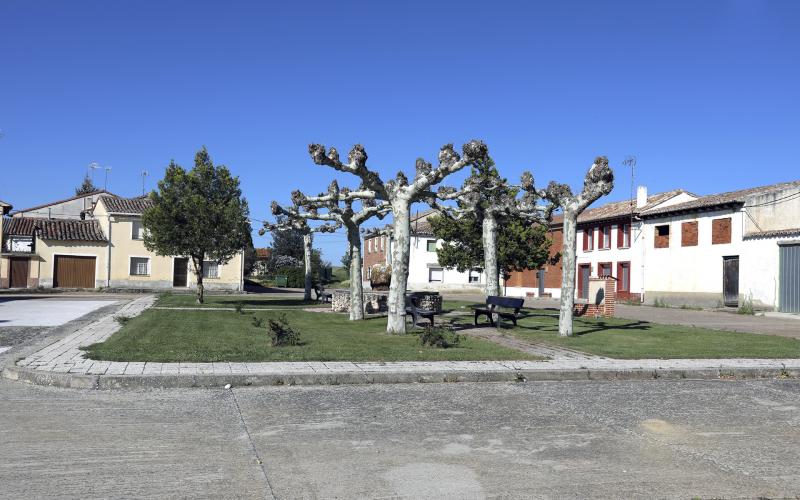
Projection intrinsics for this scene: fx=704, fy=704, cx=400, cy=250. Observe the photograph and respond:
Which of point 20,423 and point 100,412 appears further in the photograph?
point 100,412

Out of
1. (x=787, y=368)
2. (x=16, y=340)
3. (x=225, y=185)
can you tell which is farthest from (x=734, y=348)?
(x=225, y=185)

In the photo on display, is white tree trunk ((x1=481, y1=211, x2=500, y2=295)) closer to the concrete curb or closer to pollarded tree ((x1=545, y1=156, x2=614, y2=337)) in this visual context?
pollarded tree ((x1=545, y1=156, x2=614, y2=337))

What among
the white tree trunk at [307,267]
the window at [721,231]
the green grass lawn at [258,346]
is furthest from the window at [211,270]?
the window at [721,231]

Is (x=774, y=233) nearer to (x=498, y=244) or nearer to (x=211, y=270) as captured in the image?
(x=498, y=244)

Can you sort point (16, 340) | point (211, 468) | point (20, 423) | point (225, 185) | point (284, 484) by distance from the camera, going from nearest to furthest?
point (284, 484) < point (211, 468) < point (20, 423) < point (16, 340) < point (225, 185)

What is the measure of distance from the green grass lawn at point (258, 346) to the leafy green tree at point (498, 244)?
1155cm

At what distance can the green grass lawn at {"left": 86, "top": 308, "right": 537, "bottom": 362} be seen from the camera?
11.1 meters

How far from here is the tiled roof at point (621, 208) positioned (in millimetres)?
42916

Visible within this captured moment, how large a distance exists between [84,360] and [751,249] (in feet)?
100

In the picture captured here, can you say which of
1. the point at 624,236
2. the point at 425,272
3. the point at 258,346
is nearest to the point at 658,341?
the point at 258,346

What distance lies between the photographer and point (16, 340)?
1399 centimetres

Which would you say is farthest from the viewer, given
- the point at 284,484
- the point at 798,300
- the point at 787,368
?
the point at 798,300

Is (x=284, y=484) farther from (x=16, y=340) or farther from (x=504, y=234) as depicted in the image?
(x=504, y=234)

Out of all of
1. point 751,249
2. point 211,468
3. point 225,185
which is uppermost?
point 225,185
